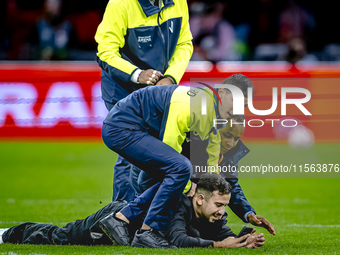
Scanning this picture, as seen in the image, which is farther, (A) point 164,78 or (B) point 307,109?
(B) point 307,109

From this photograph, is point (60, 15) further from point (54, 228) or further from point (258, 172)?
point (54, 228)

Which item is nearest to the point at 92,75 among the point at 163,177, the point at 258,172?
the point at 258,172

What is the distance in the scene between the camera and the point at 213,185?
4.23m

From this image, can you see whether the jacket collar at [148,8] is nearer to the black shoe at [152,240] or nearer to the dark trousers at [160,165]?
the dark trousers at [160,165]

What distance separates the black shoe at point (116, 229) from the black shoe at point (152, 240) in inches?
4.9

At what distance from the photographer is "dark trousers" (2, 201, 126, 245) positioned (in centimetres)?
429

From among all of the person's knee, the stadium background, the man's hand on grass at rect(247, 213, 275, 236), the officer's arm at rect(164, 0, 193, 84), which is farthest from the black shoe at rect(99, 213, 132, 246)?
the officer's arm at rect(164, 0, 193, 84)

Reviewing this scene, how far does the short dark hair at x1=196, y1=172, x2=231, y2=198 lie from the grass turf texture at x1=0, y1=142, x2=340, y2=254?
46cm

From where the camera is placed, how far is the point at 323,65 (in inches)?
399

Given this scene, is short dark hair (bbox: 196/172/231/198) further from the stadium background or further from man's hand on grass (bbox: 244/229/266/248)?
the stadium background

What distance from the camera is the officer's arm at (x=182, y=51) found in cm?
495

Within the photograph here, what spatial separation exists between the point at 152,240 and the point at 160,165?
1.84 feet

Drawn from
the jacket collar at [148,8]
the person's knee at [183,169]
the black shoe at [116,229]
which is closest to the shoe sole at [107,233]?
the black shoe at [116,229]

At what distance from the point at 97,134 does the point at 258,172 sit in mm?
3147
